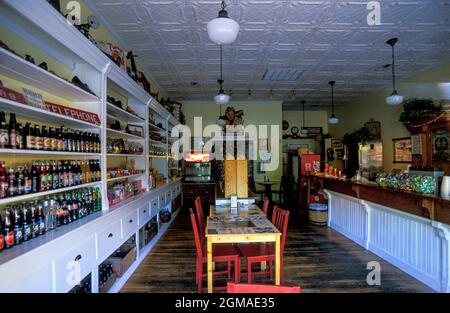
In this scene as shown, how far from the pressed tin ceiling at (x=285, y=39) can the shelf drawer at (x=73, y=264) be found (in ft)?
9.17

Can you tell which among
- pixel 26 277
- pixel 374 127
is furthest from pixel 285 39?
pixel 374 127

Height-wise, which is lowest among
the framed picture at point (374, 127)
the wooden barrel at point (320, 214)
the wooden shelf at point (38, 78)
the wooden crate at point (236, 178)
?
the wooden barrel at point (320, 214)

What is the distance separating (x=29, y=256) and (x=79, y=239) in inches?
21.1

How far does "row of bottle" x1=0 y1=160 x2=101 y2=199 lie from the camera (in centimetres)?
168

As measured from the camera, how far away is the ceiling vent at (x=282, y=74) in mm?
5574

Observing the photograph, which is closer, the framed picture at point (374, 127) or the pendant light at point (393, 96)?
the pendant light at point (393, 96)

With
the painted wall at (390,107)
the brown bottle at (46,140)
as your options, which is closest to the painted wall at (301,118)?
the painted wall at (390,107)

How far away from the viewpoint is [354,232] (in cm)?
461

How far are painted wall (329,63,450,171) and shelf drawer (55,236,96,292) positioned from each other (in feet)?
21.6

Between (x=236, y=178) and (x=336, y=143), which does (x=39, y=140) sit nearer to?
(x=236, y=178)

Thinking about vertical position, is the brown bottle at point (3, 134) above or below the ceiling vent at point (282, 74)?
below

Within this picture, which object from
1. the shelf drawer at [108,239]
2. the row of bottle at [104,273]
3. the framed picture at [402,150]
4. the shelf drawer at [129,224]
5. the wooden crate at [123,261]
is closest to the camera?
the shelf drawer at [108,239]

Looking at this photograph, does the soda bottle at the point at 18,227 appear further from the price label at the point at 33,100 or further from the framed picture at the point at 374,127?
the framed picture at the point at 374,127

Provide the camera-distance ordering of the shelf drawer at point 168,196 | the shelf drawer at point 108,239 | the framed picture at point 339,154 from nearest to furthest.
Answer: the shelf drawer at point 108,239
the shelf drawer at point 168,196
the framed picture at point 339,154
